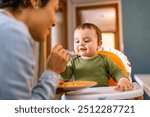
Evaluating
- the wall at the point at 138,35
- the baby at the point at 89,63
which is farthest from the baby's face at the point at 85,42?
the wall at the point at 138,35

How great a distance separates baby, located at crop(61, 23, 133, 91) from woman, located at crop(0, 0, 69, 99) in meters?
0.28

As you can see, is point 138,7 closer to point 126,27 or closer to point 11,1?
point 126,27

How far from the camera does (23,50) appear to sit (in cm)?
28

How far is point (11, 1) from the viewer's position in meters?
0.33

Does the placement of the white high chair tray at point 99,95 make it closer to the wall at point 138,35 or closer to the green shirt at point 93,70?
the green shirt at point 93,70

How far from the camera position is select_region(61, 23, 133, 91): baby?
63cm

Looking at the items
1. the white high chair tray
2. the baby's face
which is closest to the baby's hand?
the white high chair tray

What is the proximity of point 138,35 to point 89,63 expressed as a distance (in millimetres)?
240

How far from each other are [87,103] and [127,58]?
1.39ft

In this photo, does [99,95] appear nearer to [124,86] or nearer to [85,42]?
[124,86]

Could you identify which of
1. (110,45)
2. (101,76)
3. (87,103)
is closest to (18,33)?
(87,103)

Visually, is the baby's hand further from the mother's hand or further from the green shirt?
the mother's hand

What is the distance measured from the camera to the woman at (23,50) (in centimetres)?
28

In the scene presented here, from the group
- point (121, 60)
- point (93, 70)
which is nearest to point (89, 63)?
point (93, 70)
